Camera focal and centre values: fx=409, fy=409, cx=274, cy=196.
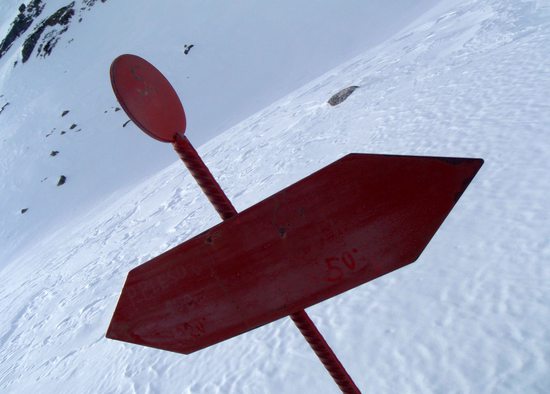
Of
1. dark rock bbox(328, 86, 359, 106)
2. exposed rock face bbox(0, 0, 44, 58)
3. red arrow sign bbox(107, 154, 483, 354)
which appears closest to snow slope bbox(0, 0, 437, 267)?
exposed rock face bbox(0, 0, 44, 58)

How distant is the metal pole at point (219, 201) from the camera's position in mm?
929

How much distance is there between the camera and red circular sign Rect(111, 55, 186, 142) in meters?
0.91

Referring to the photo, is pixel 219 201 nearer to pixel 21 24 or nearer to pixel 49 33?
pixel 49 33

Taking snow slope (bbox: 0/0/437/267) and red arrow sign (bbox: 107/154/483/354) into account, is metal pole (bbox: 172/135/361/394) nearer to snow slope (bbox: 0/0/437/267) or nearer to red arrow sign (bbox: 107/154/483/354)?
red arrow sign (bbox: 107/154/483/354)

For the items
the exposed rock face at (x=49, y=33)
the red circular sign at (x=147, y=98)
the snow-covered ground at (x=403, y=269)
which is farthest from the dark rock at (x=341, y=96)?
the exposed rock face at (x=49, y=33)

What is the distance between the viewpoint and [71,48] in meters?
23.4

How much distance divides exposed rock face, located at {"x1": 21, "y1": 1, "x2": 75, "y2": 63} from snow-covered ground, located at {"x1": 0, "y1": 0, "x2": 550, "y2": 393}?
19.5 metres

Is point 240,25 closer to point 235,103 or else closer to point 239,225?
point 235,103

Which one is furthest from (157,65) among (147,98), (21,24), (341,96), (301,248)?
(301,248)

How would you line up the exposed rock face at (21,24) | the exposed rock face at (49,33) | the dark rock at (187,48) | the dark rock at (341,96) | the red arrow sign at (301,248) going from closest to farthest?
1. the red arrow sign at (301,248)
2. the dark rock at (341,96)
3. the dark rock at (187,48)
4. the exposed rock face at (49,33)
5. the exposed rock face at (21,24)

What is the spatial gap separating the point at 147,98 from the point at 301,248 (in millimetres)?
495

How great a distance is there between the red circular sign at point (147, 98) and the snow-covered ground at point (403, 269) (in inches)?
76.3

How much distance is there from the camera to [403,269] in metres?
3.00

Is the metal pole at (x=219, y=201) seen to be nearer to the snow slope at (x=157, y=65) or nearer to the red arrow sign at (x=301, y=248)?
the red arrow sign at (x=301, y=248)
